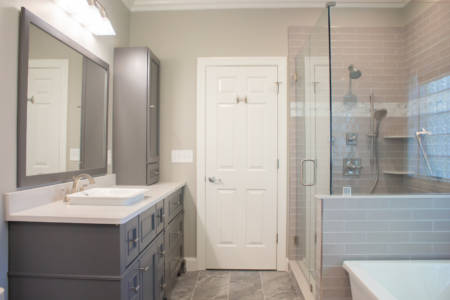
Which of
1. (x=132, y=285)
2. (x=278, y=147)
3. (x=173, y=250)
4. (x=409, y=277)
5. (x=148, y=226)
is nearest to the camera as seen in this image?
(x=132, y=285)

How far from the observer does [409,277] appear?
1593 mm

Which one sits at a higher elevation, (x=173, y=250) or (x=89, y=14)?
(x=89, y=14)

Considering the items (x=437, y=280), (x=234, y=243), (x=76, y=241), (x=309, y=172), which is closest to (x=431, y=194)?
(x=437, y=280)

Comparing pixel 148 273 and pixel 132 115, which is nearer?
pixel 148 273

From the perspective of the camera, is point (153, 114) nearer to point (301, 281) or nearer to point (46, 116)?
point (46, 116)

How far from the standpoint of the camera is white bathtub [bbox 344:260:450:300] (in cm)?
156

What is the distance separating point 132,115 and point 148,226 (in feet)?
3.90

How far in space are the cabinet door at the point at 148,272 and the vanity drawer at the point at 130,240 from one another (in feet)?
0.44

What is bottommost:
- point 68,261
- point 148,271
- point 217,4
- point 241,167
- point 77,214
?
point 148,271

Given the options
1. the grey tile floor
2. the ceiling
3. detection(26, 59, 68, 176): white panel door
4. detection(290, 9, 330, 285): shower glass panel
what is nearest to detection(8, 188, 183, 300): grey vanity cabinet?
detection(26, 59, 68, 176): white panel door

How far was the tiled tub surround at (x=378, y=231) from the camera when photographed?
1704 mm

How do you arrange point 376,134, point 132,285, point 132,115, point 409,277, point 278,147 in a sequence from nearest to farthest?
point 132,285, point 409,277, point 376,134, point 132,115, point 278,147

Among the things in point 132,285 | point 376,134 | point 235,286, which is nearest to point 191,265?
point 235,286

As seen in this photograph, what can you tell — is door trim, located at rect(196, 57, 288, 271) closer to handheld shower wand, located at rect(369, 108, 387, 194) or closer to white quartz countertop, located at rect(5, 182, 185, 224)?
handheld shower wand, located at rect(369, 108, 387, 194)
